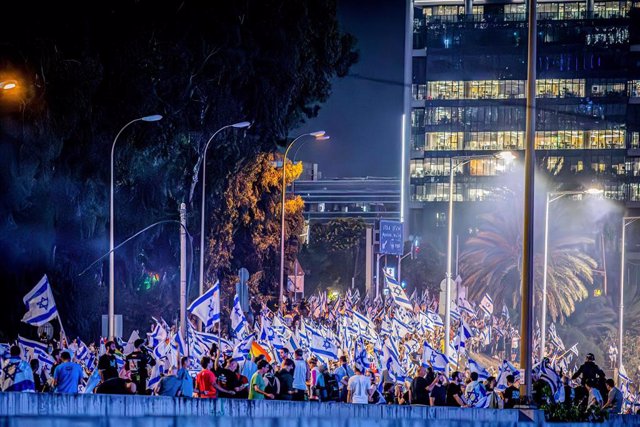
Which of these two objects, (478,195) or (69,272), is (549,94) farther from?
(69,272)

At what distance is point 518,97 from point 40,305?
11168cm

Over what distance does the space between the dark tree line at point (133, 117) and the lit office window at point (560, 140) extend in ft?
251

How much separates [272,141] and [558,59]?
8362 centimetres

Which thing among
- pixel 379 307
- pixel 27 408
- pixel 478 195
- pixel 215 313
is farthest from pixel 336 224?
pixel 27 408

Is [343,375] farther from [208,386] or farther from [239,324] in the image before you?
[239,324]

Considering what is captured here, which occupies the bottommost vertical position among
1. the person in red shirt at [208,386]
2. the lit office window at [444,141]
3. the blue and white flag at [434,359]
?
the blue and white flag at [434,359]

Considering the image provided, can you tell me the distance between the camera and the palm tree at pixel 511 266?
7212cm

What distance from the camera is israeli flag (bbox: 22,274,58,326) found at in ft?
88.0

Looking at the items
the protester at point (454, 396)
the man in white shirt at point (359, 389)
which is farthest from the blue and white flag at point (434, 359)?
the man in white shirt at point (359, 389)

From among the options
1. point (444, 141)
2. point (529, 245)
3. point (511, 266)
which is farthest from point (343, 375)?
point (444, 141)

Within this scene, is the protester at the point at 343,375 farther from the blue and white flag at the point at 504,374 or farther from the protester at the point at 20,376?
the protester at the point at 20,376

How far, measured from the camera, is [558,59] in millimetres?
134750

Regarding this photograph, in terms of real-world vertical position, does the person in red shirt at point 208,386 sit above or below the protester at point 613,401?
above

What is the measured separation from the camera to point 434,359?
2686cm
